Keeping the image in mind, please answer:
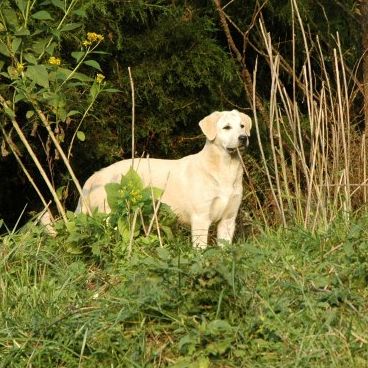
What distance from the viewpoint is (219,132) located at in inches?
287

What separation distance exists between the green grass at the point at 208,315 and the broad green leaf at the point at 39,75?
132cm

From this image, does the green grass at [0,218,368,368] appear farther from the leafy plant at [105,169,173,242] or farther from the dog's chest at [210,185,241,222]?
the dog's chest at [210,185,241,222]

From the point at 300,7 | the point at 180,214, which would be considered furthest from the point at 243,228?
the point at 300,7

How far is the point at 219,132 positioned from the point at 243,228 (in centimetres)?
94

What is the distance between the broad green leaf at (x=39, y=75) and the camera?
19.8 feet

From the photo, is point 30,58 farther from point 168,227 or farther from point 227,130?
point 227,130

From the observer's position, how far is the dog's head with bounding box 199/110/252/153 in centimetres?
721

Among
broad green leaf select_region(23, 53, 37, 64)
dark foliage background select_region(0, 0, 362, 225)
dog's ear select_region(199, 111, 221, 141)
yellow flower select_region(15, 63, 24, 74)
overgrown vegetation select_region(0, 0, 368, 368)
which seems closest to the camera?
overgrown vegetation select_region(0, 0, 368, 368)

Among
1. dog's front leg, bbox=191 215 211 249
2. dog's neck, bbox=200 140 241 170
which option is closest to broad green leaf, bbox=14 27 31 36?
dog's neck, bbox=200 140 241 170

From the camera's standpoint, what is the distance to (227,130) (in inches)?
286

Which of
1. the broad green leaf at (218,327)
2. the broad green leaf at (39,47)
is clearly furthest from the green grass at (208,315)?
the broad green leaf at (39,47)

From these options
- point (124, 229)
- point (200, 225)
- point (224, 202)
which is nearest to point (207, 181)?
point (224, 202)

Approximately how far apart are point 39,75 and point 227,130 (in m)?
1.72

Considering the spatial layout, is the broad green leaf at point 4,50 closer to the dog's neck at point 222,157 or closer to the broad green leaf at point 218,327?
the dog's neck at point 222,157
